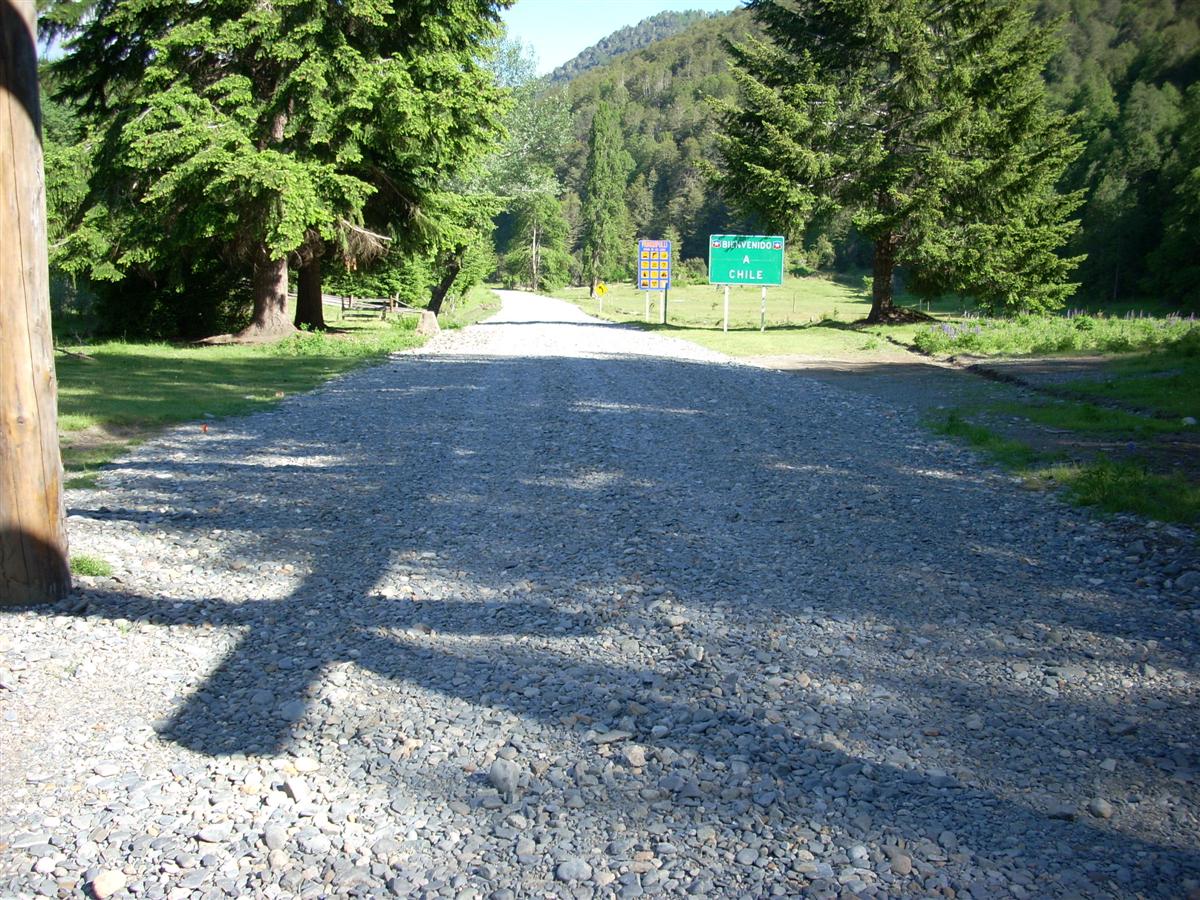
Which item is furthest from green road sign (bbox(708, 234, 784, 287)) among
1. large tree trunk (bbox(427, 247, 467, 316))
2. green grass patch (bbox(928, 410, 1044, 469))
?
green grass patch (bbox(928, 410, 1044, 469))

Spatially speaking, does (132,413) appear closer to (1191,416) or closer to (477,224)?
(1191,416)

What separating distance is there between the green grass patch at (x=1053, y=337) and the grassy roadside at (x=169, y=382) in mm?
12665

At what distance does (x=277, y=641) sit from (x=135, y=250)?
1831 cm

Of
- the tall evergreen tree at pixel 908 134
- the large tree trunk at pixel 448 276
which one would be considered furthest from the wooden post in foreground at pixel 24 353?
the tall evergreen tree at pixel 908 134

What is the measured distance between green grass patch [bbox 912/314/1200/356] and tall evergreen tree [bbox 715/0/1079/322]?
225 inches

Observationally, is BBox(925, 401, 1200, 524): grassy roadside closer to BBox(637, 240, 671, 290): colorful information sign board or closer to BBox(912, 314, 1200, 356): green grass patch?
BBox(912, 314, 1200, 356): green grass patch

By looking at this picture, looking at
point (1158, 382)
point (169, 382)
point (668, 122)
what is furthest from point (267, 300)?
point (668, 122)

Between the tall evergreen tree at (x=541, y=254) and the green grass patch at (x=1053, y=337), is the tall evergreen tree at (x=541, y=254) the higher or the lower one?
the higher one

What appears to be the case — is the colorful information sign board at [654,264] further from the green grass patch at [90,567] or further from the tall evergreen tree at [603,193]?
the tall evergreen tree at [603,193]

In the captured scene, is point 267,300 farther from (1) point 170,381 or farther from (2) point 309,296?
(1) point 170,381

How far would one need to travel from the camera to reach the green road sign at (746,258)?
98.6 ft

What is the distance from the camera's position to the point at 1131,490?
7.07 meters

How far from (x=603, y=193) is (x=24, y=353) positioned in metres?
89.1

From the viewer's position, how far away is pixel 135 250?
20031mm
